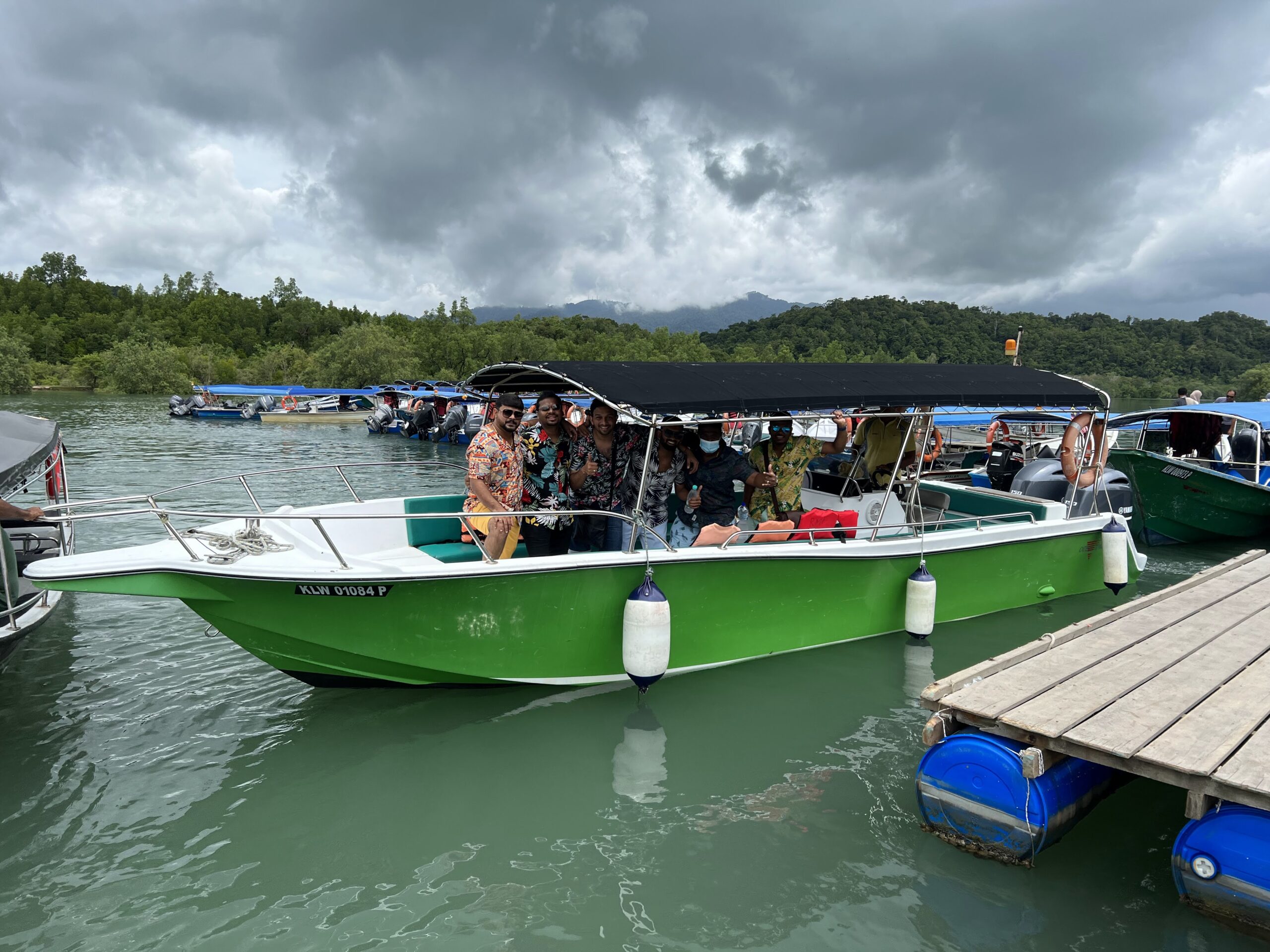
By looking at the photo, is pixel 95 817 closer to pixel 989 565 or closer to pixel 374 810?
pixel 374 810

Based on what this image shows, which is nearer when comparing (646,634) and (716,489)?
(646,634)

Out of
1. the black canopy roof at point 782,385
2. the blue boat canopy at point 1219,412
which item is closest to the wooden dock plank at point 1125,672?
the black canopy roof at point 782,385

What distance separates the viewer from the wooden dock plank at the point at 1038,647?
15.3 ft

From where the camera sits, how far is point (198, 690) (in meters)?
6.27

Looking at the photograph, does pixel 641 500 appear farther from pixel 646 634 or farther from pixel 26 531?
pixel 26 531

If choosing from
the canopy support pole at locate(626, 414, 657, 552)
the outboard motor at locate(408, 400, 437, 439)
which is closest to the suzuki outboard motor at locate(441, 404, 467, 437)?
the outboard motor at locate(408, 400, 437, 439)

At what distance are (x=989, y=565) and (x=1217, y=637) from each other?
7.91 ft

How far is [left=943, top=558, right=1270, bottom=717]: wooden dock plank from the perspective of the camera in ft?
14.5

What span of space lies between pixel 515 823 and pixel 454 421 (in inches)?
1123

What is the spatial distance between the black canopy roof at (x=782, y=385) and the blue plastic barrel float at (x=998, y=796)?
2.71m

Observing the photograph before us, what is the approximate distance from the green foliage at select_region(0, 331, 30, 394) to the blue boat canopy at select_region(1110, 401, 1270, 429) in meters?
80.5

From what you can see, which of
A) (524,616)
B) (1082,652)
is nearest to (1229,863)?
(1082,652)

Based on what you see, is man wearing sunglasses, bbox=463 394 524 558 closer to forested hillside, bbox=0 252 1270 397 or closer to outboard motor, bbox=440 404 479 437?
outboard motor, bbox=440 404 479 437

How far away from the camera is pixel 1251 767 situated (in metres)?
3.63
